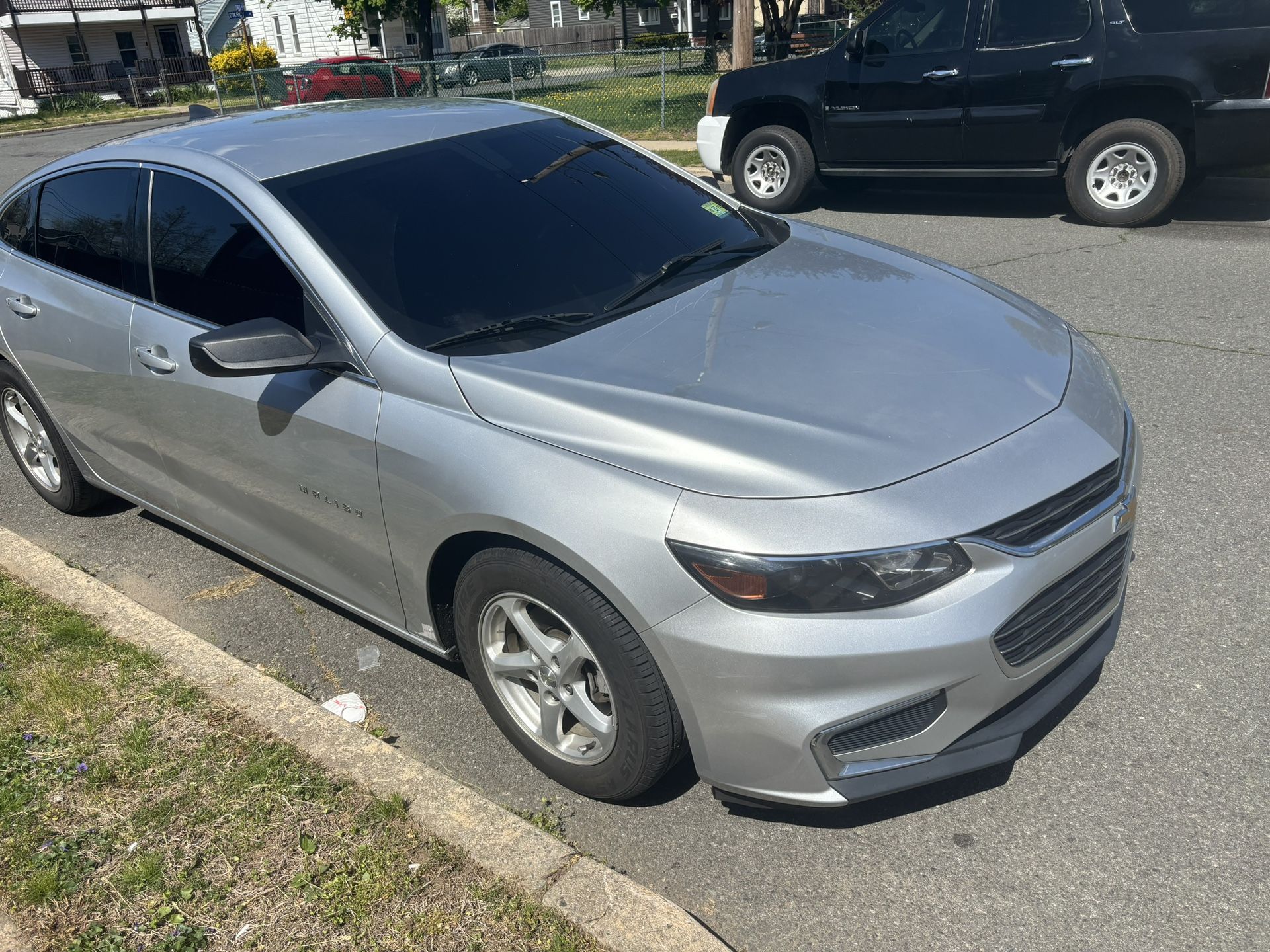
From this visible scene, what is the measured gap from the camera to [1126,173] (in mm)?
8500

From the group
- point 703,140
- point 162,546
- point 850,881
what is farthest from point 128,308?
point 703,140

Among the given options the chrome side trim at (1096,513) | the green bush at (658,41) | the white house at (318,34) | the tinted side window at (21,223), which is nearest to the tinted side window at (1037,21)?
the chrome side trim at (1096,513)

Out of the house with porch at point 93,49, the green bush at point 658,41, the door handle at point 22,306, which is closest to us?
the door handle at point 22,306

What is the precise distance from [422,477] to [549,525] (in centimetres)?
48

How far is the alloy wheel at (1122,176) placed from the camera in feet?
27.5

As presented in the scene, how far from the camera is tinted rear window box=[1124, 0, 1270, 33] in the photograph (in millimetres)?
7668

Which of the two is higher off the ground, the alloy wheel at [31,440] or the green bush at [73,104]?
the alloy wheel at [31,440]

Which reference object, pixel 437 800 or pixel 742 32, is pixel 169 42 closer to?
pixel 742 32

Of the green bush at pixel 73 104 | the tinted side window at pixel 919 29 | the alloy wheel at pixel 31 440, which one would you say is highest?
the tinted side window at pixel 919 29

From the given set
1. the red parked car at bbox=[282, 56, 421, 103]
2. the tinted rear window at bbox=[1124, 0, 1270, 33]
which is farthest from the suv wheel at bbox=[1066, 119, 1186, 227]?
the red parked car at bbox=[282, 56, 421, 103]

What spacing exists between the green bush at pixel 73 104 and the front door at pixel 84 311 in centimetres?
3949

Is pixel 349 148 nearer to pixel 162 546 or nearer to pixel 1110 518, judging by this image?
pixel 162 546

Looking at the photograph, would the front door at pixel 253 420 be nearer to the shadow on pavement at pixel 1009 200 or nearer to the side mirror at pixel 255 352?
the side mirror at pixel 255 352

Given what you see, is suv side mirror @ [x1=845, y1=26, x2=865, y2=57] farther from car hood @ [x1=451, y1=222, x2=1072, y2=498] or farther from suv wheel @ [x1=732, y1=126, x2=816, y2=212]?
car hood @ [x1=451, y1=222, x2=1072, y2=498]
